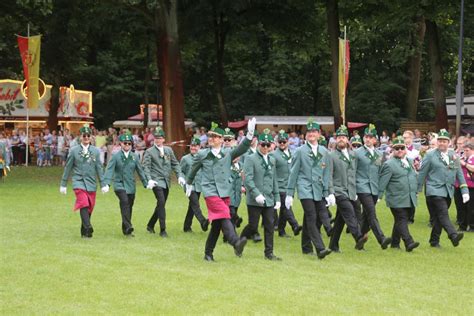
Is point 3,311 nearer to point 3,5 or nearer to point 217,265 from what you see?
point 217,265

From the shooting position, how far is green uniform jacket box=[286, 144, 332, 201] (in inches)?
550

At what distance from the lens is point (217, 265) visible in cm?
1279

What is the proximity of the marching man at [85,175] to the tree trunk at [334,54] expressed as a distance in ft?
66.9

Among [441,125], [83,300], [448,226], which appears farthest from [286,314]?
[441,125]

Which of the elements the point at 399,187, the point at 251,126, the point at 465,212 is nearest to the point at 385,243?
the point at 399,187

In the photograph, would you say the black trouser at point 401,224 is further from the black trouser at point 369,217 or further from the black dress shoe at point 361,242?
the black dress shoe at point 361,242

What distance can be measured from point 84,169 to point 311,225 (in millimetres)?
4700

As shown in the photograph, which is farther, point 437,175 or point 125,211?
point 125,211

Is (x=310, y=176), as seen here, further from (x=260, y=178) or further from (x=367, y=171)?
(x=367, y=171)

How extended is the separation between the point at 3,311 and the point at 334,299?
12.0 ft

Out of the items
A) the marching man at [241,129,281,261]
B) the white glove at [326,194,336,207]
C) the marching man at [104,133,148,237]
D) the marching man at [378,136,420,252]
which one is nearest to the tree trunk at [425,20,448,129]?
the marching man at [378,136,420,252]

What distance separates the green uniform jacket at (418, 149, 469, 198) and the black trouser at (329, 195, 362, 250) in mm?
1627

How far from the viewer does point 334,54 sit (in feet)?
120

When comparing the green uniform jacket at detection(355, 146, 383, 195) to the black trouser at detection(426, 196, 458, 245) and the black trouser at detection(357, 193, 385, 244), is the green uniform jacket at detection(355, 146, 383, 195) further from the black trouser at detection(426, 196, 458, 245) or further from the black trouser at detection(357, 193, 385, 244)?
the black trouser at detection(426, 196, 458, 245)
